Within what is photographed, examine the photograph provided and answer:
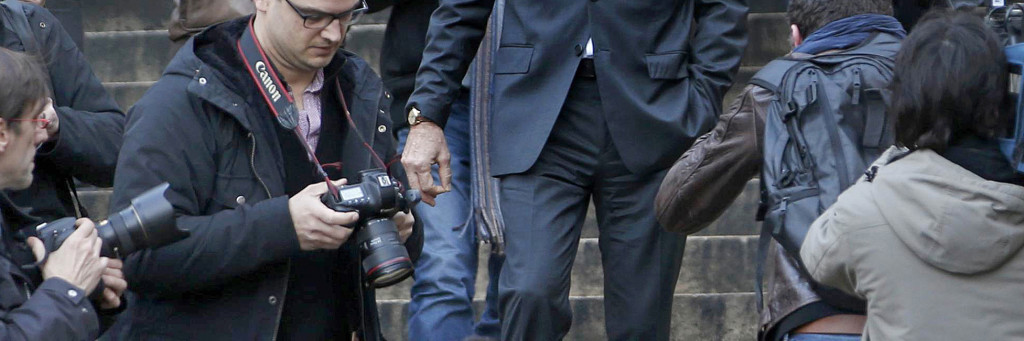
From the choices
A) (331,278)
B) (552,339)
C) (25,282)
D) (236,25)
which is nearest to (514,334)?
(552,339)

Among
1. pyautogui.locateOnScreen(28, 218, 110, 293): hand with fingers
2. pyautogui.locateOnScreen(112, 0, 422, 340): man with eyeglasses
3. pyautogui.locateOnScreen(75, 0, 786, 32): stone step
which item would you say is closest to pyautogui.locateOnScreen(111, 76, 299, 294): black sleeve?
pyautogui.locateOnScreen(112, 0, 422, 340): man with eyeglasses

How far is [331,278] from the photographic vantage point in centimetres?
360

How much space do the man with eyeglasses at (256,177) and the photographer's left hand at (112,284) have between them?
0.12 metres

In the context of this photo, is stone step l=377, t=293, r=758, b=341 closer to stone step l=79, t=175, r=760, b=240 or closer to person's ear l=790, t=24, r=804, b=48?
stone step l=79, t=175, r=760, b=240

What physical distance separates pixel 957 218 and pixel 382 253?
4.06 feet

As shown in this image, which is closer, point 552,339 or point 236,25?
point 236,25

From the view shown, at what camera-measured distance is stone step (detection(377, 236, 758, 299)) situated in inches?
258

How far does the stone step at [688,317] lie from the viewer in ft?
21.3

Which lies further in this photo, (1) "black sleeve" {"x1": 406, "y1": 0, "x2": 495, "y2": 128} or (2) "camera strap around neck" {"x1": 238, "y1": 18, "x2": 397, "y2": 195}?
(1) "black sleeve" {"x1": 406, "y1": 0, "x2": 495, "y2": 128}

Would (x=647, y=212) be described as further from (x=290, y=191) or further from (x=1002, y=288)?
(x=1002, y=288)

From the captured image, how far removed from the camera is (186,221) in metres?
3.35

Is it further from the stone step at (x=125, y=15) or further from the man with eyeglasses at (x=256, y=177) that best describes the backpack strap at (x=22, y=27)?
the stone step at (x=125, y=15)

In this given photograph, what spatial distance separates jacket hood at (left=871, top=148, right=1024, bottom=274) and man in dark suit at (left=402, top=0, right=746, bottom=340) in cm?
172

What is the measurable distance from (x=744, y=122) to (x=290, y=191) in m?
1.12
